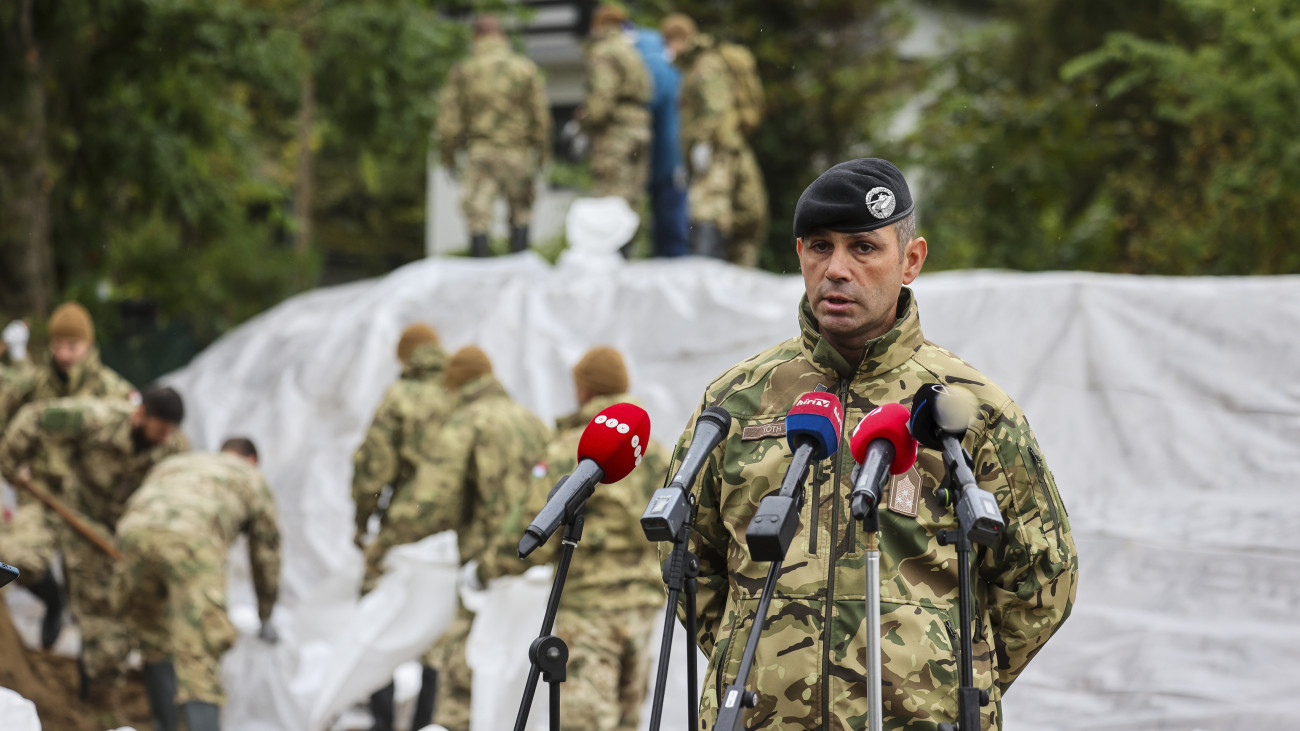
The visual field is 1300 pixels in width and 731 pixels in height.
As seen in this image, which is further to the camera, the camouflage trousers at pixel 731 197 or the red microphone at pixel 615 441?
the camouflage trousers at pixel 731 197

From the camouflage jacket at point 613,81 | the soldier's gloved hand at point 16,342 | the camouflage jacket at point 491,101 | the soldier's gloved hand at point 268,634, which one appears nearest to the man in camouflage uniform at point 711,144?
the camouflage jacket at point 613,81

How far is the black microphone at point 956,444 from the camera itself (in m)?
2.28

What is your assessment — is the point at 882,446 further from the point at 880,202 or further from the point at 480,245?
the point at 480,245

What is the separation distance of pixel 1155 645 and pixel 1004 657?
4.38 meters

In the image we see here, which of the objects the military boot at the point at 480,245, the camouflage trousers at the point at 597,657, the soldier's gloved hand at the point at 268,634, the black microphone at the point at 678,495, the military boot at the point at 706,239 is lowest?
the soldier's gloved hand at the point at 268,634

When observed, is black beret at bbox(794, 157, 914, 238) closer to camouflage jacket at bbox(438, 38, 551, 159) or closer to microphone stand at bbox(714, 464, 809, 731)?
microphone stand at bbox(714, 464, 809, 731)

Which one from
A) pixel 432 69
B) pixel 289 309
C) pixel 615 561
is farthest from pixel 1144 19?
pixel 615 561

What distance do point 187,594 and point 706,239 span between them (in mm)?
6926

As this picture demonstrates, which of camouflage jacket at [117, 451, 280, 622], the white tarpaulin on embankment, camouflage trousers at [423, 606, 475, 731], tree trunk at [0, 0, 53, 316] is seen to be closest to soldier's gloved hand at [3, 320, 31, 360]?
the white tarpaulin on embankment

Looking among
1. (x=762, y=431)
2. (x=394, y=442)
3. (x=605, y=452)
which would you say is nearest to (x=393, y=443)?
(x=394, y=442)

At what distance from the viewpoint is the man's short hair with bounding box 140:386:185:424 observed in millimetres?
7605

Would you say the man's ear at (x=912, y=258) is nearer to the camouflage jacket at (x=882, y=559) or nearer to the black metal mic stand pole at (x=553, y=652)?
the camouflage jacket at (x=882, y=559)

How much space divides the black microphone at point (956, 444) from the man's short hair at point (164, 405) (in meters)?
6.00

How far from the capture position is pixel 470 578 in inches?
269
